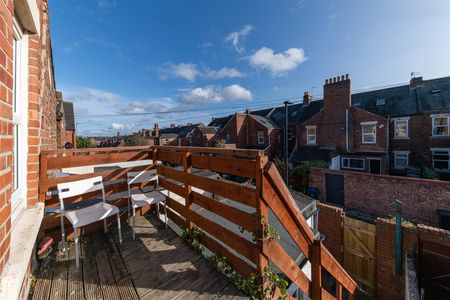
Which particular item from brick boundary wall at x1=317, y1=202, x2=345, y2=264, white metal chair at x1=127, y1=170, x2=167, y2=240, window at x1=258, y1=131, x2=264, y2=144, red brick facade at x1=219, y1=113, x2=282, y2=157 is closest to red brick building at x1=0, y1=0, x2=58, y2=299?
white metal chair at x1=127, y1=170, x2=167, y2=240

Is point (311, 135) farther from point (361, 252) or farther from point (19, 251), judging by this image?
point (19, 251)

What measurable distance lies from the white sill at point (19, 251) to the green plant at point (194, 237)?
1.69 m

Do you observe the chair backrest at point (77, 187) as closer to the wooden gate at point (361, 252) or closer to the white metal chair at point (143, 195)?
the white metal chair at point (143, 195)

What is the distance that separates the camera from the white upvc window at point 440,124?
1329cm

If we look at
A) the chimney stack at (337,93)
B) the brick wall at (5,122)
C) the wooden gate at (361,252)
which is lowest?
the wooden gate at (361,252)

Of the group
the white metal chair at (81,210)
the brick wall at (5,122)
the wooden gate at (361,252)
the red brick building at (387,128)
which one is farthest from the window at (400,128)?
the brick wall at (5,122)

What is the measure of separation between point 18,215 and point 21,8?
1.91 metres

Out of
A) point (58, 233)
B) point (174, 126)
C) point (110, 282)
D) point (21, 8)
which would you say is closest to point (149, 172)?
point (58, 233)

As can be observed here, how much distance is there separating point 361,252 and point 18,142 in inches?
340

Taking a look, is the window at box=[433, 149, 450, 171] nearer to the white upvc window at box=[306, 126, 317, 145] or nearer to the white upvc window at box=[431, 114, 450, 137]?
the white upvc window at box=[431, 114, 450, 137]

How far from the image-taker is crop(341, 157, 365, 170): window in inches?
616

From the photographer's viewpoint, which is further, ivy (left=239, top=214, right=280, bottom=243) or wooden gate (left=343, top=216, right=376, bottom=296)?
wooden gate (left=343, top=216, right=376, bottom=296)

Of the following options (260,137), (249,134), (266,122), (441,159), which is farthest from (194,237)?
(249,134)

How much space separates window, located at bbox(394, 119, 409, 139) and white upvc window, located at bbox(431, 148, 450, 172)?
1.93 meters
